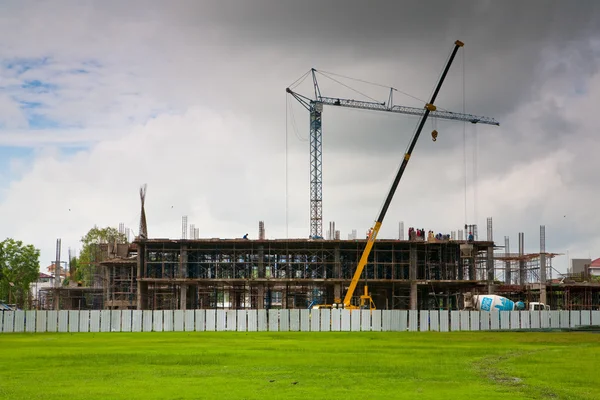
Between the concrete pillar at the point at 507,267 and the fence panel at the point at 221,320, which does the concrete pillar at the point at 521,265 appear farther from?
the fence panel at the point at 221,320

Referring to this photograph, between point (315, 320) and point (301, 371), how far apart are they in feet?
129

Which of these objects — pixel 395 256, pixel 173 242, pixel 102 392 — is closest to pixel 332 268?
pixel 395 256

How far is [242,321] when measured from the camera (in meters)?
67.6

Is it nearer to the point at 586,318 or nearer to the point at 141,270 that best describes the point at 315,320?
the point at 586,318

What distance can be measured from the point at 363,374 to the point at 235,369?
485 centimetres

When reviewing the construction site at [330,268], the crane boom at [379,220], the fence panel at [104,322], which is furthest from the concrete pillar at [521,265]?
the fence panel at [104,322]

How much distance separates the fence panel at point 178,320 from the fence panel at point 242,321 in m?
4.42

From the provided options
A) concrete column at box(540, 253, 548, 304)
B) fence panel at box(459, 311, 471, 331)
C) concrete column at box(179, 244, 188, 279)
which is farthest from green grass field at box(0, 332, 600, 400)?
concrete column at box(540, 253, 548, 304)

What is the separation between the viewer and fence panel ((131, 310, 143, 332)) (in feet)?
221

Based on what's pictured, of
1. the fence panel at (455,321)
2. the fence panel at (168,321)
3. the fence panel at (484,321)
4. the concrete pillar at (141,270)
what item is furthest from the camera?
the concrete pillar at (141,270)

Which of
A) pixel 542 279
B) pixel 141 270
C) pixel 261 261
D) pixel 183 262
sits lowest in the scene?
pixel 542 279

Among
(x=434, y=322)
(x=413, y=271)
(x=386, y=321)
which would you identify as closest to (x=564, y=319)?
(x=434, y=322)

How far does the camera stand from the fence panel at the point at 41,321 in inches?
2648

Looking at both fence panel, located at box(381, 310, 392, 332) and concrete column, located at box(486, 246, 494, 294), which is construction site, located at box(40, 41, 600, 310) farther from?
fence panel, located at box(381, 310, 392, 332)
